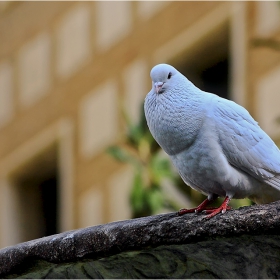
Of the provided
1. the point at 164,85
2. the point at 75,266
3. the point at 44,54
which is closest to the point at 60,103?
the point at 44,54

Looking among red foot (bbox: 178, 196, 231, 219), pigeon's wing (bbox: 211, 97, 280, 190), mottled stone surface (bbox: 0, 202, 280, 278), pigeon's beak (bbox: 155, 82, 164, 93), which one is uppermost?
pigeon's beak (bbox: 155, 82, 164, 93)

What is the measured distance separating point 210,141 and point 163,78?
0.40 meters

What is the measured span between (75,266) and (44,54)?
31.7 ft

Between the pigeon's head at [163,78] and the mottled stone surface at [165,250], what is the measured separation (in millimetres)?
872

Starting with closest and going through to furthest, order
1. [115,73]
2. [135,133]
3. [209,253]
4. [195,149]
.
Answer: [209,253] → [195,149] → [135,133] → [115,73]

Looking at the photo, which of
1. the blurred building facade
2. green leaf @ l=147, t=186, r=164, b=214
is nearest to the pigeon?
green leaf @ l=147, t=186, r=164, b=214

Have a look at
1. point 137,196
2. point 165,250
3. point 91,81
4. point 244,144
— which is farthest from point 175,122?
point 91,81

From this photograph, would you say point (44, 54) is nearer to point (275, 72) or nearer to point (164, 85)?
point (275, 72)

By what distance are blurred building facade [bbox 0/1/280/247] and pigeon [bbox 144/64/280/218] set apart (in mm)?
4216

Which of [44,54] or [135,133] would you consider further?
[44,54]

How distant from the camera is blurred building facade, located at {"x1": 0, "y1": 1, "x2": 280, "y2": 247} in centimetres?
962

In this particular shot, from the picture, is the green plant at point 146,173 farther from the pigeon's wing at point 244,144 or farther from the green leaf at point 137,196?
the pigeon's wing at point 244,144

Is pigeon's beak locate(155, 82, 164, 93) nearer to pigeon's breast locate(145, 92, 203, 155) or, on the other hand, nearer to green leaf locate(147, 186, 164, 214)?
pigeon's breast locate(145, 92, 203, 155)

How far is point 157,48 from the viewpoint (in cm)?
1095
